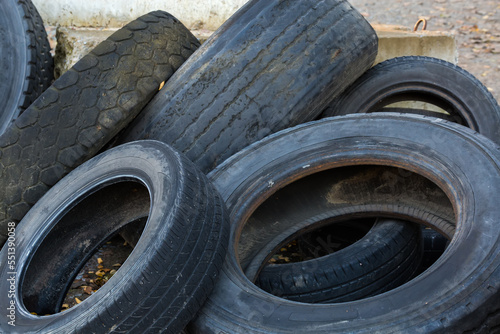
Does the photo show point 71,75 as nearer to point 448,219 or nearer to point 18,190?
point 18,190

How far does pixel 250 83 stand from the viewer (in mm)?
3412

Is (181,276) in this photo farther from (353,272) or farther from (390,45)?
(390,45)

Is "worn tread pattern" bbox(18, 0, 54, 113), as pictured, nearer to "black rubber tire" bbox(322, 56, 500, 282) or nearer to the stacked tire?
the stacked tire

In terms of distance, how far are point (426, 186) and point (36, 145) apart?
7.52 ft

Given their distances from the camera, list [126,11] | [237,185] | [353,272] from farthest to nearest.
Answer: [126,11] → [237,185] → [353,272]

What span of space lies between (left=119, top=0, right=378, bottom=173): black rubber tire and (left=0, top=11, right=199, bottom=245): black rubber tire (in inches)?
9.7

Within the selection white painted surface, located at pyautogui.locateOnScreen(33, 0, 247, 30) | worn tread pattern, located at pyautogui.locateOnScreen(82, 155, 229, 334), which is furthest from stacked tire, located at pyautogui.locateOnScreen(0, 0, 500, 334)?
white painted surface, located at pyautogui.locateOnScreen(33, 0, 247, 30)

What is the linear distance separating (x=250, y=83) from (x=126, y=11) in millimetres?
2983

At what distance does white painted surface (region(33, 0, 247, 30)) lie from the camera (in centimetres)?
570

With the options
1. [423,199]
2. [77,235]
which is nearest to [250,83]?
[423,199]

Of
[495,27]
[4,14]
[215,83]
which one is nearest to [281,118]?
[215,83]

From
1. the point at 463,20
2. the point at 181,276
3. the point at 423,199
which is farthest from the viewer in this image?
the point at 463,20

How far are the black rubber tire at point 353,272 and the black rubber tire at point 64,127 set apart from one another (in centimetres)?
128

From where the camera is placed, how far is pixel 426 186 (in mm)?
3148
